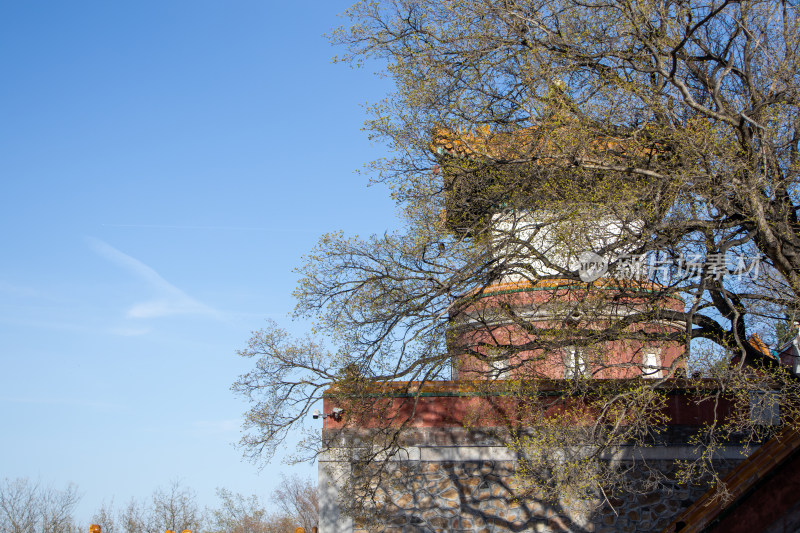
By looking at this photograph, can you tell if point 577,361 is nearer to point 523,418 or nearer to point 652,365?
point 652,365

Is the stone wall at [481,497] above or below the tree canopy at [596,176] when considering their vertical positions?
below

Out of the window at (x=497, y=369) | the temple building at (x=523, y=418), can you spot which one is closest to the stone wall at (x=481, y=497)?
the temple building at (x=523, y=418)

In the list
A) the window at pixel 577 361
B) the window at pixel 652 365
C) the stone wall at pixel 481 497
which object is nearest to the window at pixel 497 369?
the window at pixel 577 361

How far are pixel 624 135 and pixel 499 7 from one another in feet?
6.11

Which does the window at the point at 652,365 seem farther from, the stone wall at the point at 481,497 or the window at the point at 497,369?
the window at the point at 497,369

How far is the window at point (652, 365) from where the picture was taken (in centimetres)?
760

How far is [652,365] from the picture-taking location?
914 cm

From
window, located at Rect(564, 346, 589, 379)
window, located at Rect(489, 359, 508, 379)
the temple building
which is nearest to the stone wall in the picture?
the temple building

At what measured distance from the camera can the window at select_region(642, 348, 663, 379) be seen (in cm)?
760

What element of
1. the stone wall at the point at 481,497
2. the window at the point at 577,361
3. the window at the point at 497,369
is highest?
the window at the point at 497,369

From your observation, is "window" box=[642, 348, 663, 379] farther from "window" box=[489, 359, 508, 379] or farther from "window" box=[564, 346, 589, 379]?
"window" box=[489, 359, 508, 379]

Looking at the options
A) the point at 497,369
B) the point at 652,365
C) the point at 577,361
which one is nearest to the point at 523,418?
the point at 497,369

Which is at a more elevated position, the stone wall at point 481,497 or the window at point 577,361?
the window at point 577,361

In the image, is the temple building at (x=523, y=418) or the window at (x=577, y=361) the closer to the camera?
the window at (x=577, y=361)
